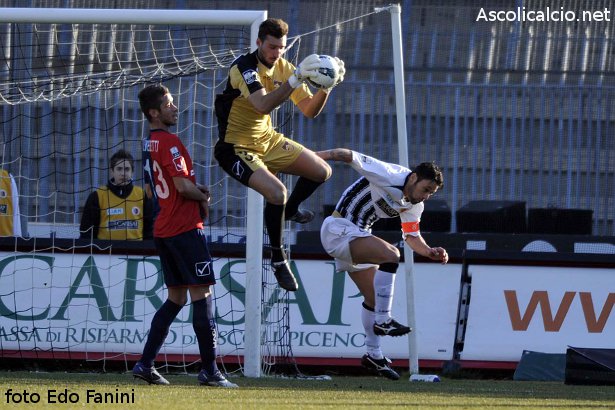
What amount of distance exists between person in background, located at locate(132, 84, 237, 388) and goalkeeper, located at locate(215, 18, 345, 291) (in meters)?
0.37

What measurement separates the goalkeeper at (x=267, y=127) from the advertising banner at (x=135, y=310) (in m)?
2.27

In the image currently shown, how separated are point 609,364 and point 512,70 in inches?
159

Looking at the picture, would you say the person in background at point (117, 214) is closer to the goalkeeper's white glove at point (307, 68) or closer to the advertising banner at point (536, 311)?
the advertising banner at point (536, 311)

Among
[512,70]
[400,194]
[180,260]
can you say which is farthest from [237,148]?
[512,70]

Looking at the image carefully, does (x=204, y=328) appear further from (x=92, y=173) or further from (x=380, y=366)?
(x=92, y=173)

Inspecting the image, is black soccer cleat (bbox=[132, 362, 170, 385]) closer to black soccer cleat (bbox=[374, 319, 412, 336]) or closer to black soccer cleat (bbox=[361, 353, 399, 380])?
black soccer cleat (bbox=[374, 319, 412, 336])

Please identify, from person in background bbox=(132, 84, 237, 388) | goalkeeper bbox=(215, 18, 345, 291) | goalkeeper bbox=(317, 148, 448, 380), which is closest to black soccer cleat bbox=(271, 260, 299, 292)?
goalkeeper bbox=(215, 18, 345, 291)

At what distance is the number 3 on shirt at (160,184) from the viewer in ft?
25.6

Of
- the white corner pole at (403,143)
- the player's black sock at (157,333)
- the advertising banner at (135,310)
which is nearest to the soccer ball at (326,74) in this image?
the player's black sock at (157,333)

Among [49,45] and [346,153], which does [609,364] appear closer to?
[346,153]

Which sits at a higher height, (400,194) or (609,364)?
(400,194)

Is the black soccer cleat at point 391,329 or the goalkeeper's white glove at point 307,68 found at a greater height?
the goalkeeper's white glove at point 307,68

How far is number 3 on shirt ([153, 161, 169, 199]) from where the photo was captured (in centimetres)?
781

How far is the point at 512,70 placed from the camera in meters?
12.1
